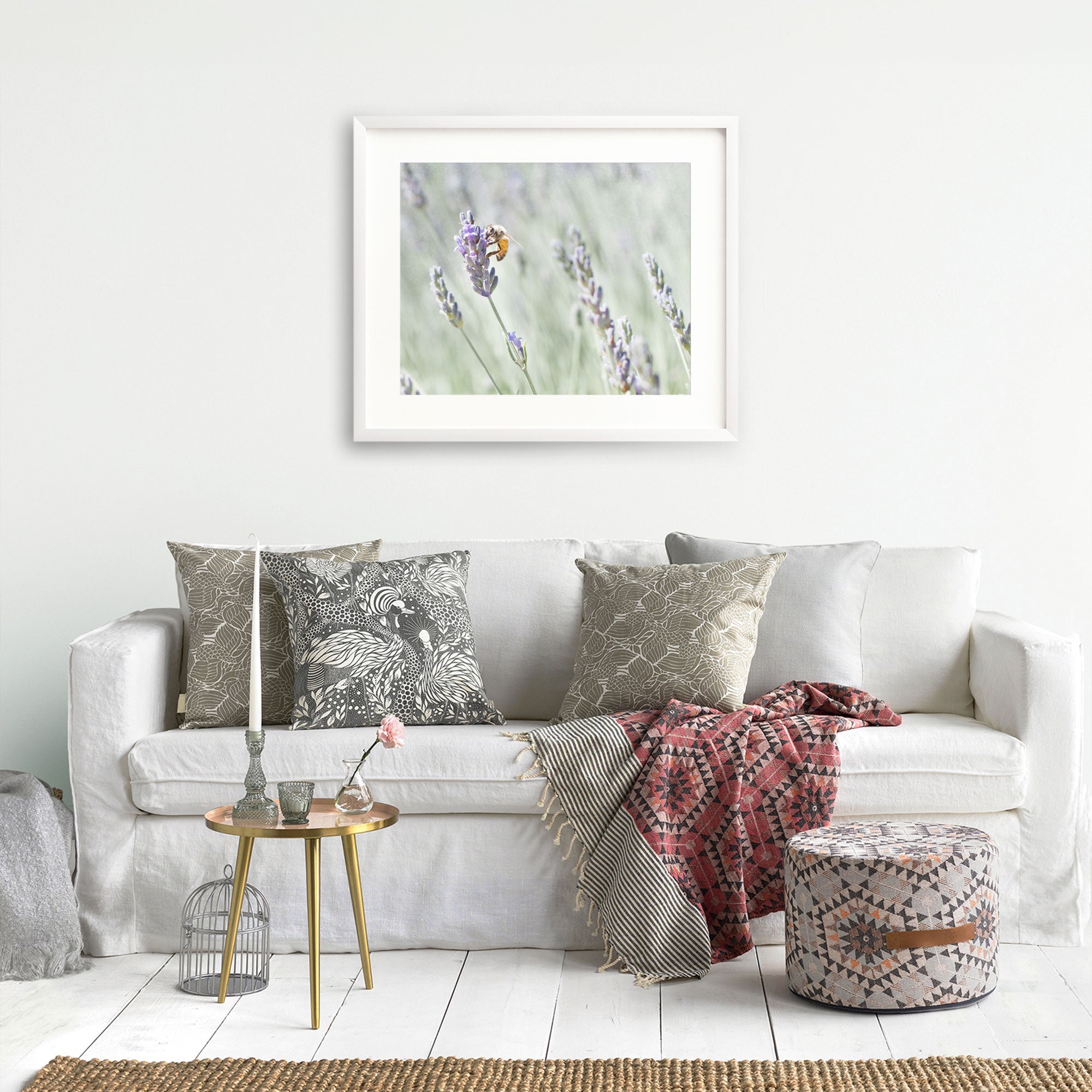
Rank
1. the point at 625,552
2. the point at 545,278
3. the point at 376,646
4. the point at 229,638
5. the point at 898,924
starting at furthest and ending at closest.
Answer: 1. the point at 545,278
2. the point at 625,552
3. the point at 229,638
4. the point at 376,646
5. the point at 898,924

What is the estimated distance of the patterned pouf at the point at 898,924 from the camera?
210 cm

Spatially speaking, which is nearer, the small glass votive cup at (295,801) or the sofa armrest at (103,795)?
the small glass votive cup at (295,801)

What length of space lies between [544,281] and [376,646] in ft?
4.31

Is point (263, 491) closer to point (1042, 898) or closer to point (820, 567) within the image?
point (820, 567)

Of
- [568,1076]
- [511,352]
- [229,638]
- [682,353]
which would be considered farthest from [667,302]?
[568,1076]

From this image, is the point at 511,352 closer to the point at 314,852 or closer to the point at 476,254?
the point at 476,254

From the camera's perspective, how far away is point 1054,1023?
2109mm

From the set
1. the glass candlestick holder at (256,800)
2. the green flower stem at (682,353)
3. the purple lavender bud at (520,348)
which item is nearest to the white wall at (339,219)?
the green flower stem at (682,353)

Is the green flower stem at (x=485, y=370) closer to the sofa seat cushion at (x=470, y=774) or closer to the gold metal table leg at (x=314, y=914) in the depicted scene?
the sofa seat cushion at (x=470, y=774)

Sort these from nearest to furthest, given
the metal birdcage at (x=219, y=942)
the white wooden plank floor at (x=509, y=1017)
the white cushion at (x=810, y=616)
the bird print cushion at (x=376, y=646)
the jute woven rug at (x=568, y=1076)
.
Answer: the jute woven rug at (x=568, y=1076)
the white wooden plank floor at (x=509, y=1017)
the metal birdcage at (x=219, y=942)
the bird print cushion at (x=376, y=646)
the white cushion at (x=810, y=616)

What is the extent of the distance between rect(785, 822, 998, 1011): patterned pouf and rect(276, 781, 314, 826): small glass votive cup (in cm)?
92

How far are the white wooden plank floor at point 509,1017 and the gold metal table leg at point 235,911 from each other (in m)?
0.05

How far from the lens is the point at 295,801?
2.13 metres

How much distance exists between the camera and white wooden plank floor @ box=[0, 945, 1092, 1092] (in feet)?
6.61
